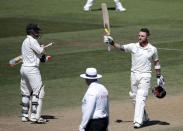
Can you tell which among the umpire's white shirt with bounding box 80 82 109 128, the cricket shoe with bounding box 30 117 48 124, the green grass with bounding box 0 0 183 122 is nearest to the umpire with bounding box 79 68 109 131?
the umpire's white shirt with bounding box 80 82 109 128

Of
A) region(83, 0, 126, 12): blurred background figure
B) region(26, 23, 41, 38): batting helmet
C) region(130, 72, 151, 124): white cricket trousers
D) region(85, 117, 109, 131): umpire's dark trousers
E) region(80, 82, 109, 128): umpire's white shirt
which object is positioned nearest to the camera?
region(80, 82, 109, 128): umpire's white shirt

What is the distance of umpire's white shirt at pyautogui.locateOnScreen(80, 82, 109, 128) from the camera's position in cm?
1153

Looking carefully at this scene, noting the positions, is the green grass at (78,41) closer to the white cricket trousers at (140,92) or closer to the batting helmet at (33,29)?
the batting helmet at (33,29)

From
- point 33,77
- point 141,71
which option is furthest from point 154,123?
point 33,77

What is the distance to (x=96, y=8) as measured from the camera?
129 ft

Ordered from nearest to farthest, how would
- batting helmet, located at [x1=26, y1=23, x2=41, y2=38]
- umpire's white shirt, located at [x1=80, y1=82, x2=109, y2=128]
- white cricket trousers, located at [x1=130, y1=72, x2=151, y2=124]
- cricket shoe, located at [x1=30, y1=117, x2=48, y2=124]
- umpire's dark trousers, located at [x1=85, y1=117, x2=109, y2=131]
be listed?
1. umpire's white shirt, located at [x1=80, y1=82, x2=109, y2=128]
2. umpire's dark trousers, located at [x1=85, y1=117, x2=109, y2=131]
3. white cricket trousers, located at [x1=130, y1=72, x2=151, y2=124]
4. batting helmet, located at [x1=26, y1=23, x2=41, y2=38]
5. cricket shoe, located at [x1=30, y1=117, x2=48, y2=124]

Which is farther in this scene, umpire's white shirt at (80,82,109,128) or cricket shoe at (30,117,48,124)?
cricket shoe at (30,117,48,124)

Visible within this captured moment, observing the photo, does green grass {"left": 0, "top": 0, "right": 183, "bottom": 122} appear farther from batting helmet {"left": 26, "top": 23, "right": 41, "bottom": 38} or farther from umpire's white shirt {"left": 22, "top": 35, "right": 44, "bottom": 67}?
batting helmet {"left": 26, "top": 23, "right": 41, "bottom": 38}

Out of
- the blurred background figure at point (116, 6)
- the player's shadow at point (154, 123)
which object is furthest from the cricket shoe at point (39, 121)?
the blurred background figure at point (116, 6)

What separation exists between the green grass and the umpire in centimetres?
598

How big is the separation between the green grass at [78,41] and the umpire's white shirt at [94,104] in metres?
6.06

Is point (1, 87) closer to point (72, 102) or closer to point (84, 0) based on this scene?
point (72, 102)

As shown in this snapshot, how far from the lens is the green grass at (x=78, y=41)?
20.3 m

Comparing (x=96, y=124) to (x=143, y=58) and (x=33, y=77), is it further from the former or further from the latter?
(x=33, y=77)
